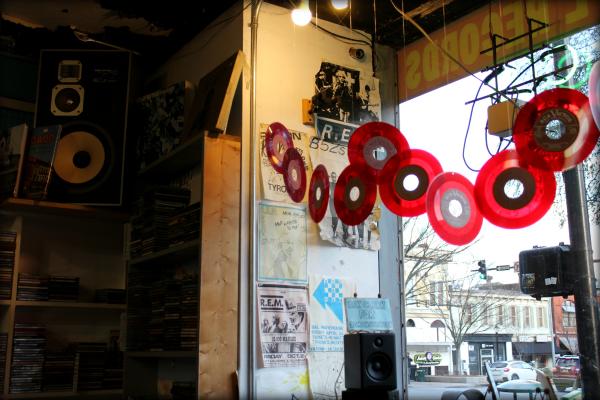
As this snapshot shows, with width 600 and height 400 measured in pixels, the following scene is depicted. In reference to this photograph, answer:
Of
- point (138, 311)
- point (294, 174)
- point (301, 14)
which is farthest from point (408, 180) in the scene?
point (138, 311)

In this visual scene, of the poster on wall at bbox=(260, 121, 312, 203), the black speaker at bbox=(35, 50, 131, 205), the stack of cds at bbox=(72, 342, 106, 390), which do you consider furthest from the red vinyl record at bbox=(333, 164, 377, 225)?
the stack of cds at bbox=(72, 342, 106, 390)

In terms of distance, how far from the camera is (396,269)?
3217 mm

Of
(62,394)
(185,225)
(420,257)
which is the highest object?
(185,225)

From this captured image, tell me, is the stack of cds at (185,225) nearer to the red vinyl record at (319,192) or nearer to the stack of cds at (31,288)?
the red vinyl record at (319,192)

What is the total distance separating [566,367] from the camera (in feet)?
8.41

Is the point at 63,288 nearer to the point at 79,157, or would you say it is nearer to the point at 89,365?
the point at 89,365

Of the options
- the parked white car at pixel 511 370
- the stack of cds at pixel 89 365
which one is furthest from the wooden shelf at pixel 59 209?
the parked white car at pixel 511 370

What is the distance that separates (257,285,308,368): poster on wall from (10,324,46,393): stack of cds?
4.16 feet

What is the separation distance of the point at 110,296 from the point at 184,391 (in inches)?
37.8

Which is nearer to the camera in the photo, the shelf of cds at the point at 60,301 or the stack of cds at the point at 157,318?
the stack of cds at the point at 157,318

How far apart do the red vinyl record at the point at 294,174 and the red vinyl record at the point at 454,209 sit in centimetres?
71

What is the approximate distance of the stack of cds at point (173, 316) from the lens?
2752 millimetres

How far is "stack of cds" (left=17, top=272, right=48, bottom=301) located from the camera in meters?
3.20

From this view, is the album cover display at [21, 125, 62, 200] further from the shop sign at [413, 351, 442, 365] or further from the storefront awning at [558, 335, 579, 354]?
the storefront awning at [558, 335, 579, 354]
